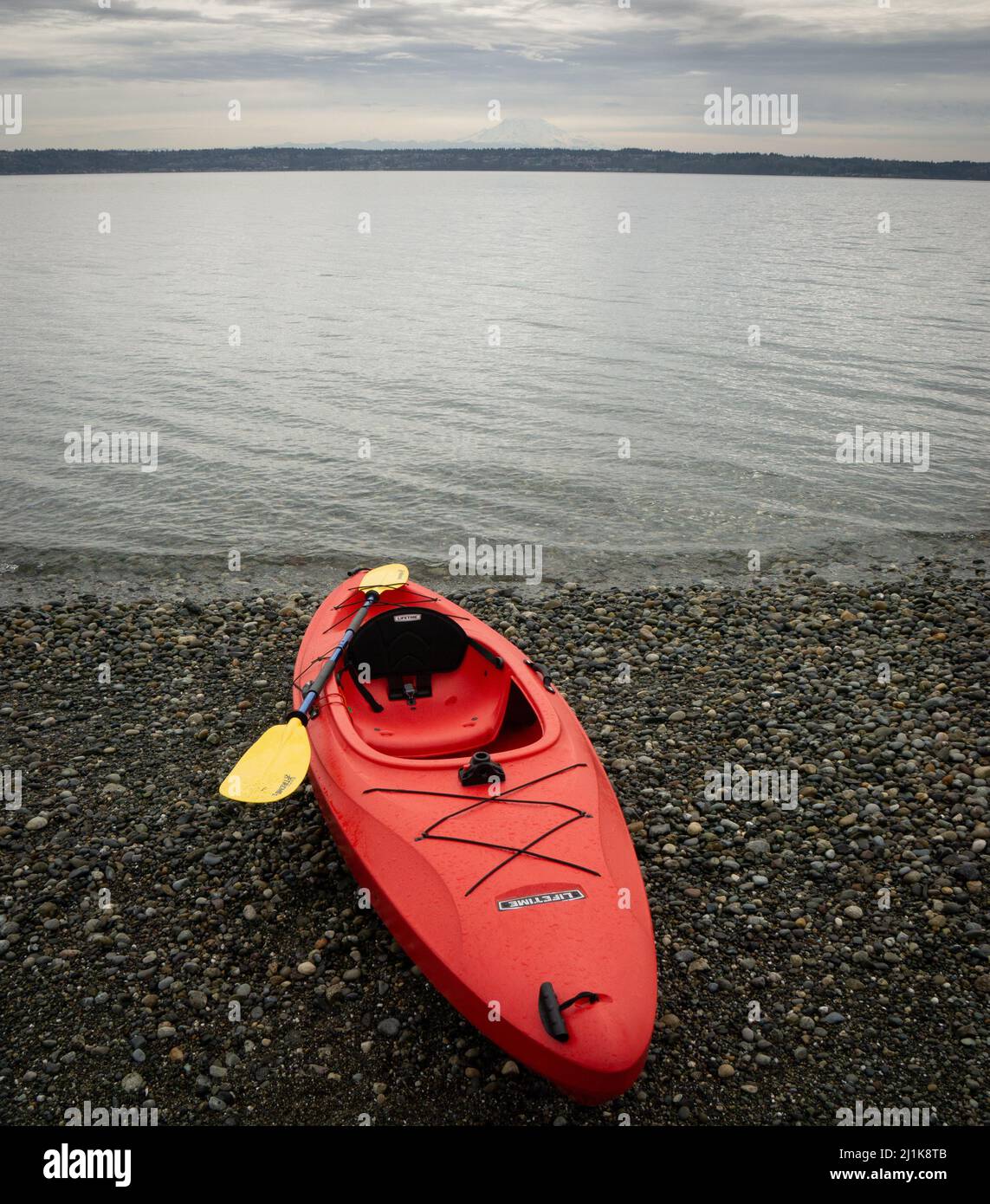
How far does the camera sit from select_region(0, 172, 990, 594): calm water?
47.1 ft

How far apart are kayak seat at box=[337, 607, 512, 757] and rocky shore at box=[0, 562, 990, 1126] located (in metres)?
1.00

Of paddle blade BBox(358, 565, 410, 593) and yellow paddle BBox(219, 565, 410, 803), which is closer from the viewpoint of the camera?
yellow paddle BBox(219, 565, 410, 803)

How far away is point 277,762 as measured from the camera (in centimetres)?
627

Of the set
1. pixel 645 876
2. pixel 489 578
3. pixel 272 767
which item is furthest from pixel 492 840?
pixel 489 578

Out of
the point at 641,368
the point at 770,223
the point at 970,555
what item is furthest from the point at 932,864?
the point at 770,223

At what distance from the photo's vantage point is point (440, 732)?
7062mm

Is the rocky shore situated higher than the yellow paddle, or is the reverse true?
the yellow paddle

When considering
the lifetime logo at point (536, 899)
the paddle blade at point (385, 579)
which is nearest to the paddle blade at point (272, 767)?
the lifetime logo at point (536, 899)

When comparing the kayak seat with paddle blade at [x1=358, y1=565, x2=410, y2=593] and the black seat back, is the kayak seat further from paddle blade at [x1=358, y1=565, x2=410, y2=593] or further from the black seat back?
paddle blade at [x1=358, y1=565, x2=410, y2=593]

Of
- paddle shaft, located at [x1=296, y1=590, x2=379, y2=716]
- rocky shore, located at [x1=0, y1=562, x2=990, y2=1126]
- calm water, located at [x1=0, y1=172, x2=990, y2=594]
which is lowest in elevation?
rocky shore, located at [x1=0, y1=562, x2=990, y2=1126]

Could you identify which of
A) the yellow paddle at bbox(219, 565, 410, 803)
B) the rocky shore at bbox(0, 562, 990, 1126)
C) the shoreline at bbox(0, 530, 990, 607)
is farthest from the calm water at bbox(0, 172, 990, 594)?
the yellow paddle at bbox(219, 565, 410, 803)

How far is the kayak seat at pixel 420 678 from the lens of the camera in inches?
283
